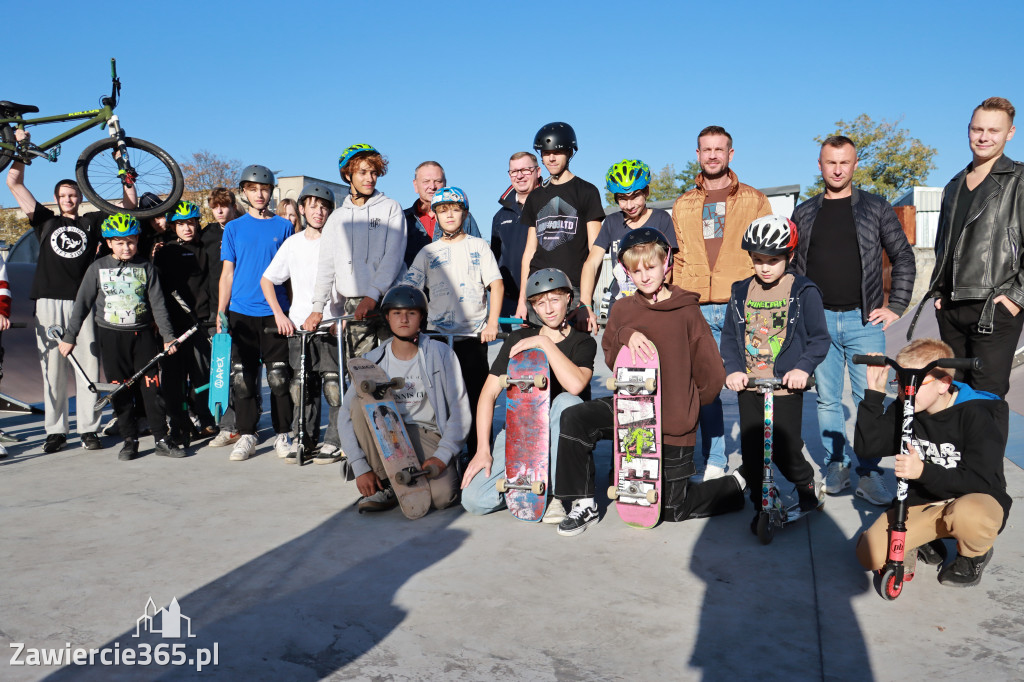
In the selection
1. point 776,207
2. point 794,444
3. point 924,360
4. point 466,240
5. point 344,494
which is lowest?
point 344,494

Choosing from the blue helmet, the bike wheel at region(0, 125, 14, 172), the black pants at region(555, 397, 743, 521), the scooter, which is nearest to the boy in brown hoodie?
the black pants at region(555, 397, 743, 521)

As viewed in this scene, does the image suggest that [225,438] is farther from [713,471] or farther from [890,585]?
[890,585]

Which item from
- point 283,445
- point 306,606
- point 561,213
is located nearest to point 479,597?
point 306,606

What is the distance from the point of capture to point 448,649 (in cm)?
287

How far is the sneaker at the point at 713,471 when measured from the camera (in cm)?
505

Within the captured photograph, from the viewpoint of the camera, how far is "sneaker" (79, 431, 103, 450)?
6.78 m

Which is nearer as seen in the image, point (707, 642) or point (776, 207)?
point (707, 642)

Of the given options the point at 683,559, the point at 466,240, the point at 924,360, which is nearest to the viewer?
the point at 924,360

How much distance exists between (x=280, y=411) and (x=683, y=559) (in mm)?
4016

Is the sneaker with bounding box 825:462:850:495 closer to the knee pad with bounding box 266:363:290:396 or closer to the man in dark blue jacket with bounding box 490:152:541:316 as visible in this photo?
the man in dark blue jacket with bounding box 490:152:541:316

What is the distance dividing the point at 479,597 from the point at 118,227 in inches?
193

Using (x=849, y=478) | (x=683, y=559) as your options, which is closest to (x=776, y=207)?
(x=849, y=478)

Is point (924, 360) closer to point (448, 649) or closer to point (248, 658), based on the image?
point (448, 649)

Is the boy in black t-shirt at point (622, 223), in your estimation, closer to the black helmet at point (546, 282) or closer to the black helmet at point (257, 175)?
the black helmet at point (546, 282)
